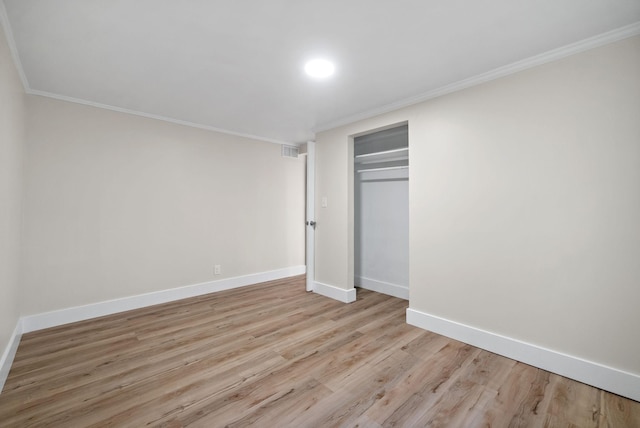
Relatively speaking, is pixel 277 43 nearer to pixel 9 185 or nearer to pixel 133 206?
pixel 9 185

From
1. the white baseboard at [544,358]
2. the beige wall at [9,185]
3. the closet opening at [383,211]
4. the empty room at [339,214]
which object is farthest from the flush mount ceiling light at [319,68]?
the white baseboard at [544,358]

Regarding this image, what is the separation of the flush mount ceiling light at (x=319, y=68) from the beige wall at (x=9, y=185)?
6.61ft

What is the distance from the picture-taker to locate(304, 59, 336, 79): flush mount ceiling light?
7.18 ft

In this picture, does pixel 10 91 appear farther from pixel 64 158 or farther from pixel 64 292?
pixel 64 292

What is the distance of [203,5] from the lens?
158cm

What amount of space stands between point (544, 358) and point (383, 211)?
236cm

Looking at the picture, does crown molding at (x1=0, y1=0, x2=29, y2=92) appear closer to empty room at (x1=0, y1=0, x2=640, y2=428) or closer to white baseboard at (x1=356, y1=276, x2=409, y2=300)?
empty room at (x1=0, y1=0, x2=640, y2=428)

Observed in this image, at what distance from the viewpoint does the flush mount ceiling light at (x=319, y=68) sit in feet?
7.18

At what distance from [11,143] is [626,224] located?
4474 mm

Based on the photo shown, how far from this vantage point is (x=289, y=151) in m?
4.95

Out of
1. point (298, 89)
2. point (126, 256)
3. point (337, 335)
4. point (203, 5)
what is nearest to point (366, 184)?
point (298, 89)

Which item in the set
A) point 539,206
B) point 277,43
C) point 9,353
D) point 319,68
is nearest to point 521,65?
point 539,206

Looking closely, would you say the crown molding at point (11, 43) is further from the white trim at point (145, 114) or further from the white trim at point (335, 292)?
the white trim at point (335, 292)

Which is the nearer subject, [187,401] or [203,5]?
[203,5]
